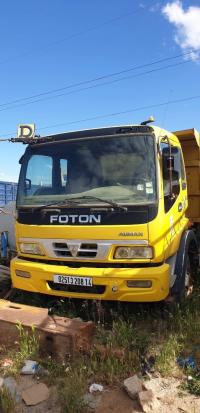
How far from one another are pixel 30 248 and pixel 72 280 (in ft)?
2.45

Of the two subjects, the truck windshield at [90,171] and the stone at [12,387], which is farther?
the truck windshield at [90,171]

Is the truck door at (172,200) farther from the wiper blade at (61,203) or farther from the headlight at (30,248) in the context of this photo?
the headlight at (30,248)

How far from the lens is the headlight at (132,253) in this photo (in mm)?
4816

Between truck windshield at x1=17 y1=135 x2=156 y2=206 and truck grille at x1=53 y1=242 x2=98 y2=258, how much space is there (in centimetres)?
50

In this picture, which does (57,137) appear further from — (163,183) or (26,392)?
(26,392)

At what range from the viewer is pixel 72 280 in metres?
5.02

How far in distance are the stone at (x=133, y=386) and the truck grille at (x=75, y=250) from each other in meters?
1.53

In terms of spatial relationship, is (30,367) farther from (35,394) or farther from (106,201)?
(106,201)

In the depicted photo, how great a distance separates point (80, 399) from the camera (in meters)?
3.64

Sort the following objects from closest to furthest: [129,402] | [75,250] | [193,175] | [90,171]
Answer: [129,402] → [75,250] → [90,171] → [193,175]

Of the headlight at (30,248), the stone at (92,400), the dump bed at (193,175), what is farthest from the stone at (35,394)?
the dump bed at (193,175)

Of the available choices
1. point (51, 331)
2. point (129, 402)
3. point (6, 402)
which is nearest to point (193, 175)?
point (51, 331)

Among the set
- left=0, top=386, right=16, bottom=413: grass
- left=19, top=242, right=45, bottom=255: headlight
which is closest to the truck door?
left=19, top=242, right=45, bottom=255: headlight

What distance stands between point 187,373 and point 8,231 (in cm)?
406
